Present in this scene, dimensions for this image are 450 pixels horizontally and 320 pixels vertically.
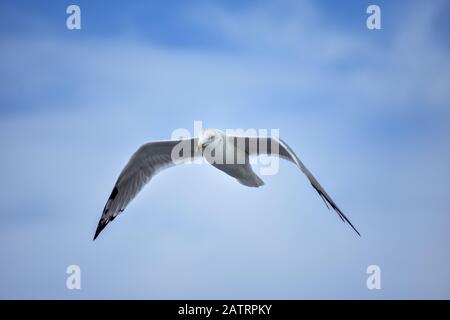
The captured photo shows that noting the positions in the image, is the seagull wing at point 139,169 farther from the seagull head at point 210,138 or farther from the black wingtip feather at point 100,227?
the seagull head at point 210,138

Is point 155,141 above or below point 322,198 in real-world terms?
above

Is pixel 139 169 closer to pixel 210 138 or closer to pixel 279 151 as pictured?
pixel 210 138

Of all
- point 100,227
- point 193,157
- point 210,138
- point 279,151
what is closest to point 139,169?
point 193,157

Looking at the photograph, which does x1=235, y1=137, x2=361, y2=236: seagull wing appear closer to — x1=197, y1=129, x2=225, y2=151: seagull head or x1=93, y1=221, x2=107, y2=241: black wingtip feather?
x1=197, y1=129, x2=225, y2=151: seagull head

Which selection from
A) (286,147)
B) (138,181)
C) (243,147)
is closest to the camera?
(286,147)

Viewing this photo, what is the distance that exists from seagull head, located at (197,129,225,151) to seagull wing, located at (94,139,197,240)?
0.50 m

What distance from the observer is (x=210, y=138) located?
5191 millimetres

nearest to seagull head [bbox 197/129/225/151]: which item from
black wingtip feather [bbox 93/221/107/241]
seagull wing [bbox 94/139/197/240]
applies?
seagull wing [bbox 94/139/197/240]

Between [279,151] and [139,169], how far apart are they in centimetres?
168

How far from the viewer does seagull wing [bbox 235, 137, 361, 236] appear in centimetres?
444

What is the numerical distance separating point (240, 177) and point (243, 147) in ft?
1.42

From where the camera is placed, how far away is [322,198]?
443 cm
